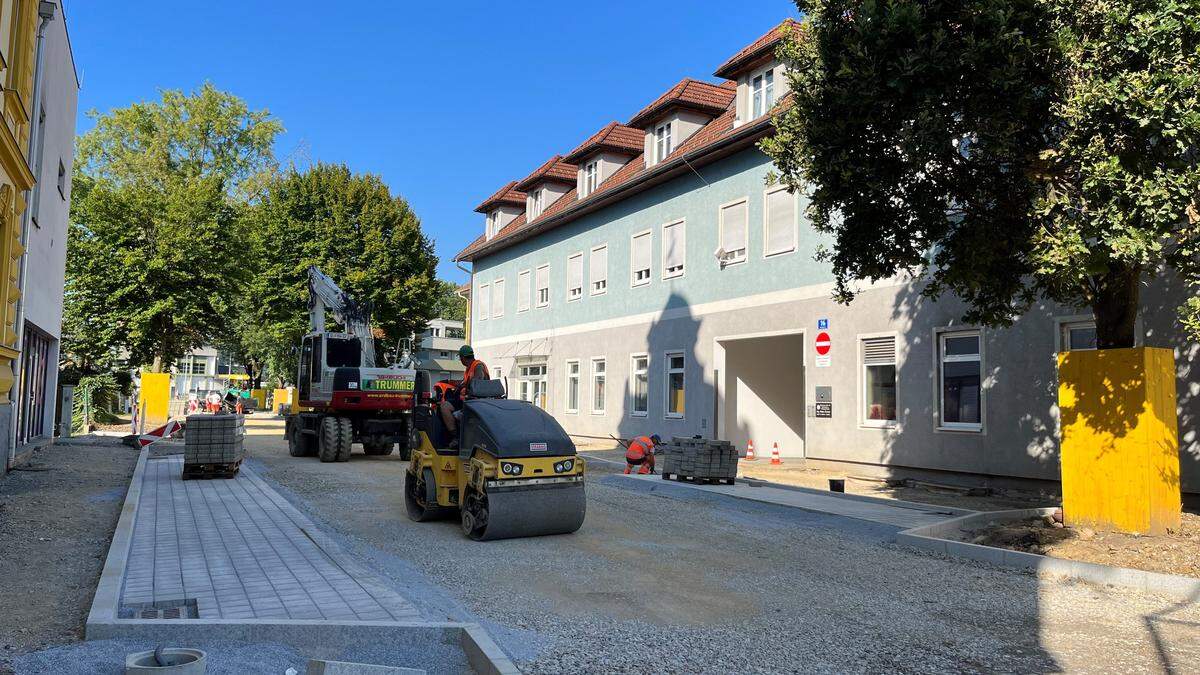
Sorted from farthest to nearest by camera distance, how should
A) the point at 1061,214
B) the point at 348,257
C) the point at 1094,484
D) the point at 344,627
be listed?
the point at 348,257, the point at 1094,484, the point at 1061,214, the point at 344,627

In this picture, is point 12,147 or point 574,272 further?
point 574,272

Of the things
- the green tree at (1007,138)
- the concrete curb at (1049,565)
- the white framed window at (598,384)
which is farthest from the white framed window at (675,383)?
the concrete curb at (1049,565)

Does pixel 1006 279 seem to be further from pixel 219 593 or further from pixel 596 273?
pixel 596 273

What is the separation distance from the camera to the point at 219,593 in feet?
20.2

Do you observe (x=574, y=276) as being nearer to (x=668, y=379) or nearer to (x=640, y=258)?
(x=640, y=258)

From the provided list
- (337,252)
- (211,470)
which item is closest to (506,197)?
(337,252)

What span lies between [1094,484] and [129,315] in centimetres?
3127

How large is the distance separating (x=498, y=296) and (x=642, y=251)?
11449 millimetres

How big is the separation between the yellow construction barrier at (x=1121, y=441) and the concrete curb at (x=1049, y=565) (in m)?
1.32

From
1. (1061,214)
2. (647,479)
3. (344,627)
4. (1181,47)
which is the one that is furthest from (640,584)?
(647,479)

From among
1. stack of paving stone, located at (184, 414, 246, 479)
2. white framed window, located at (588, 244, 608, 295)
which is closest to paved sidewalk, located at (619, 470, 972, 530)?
stack of paving stone, located at (184, 414, 246, 479)

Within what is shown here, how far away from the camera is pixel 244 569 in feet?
23.0

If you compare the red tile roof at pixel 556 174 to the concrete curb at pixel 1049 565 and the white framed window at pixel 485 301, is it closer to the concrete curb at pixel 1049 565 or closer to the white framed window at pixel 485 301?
the white framed window at pixel 485 301

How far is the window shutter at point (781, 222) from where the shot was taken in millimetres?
19047
